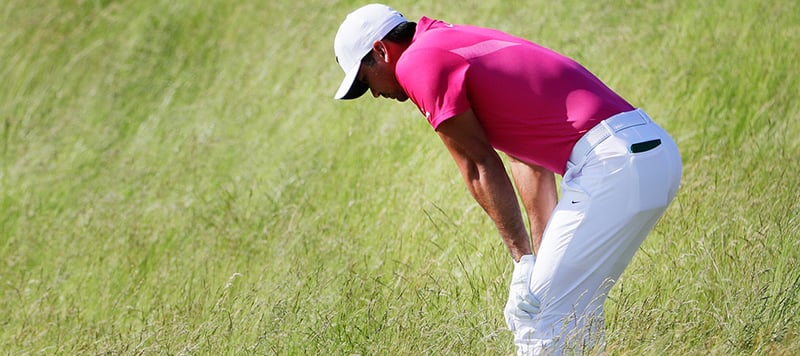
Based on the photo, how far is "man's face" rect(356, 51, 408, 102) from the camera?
4.45 metres

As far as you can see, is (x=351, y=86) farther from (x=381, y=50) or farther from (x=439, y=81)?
(x=439, y=81)

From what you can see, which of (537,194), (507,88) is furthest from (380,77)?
(537,194)

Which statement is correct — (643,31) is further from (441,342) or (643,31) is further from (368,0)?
(441,342)

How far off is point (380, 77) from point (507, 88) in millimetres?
571

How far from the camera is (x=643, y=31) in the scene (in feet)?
29.3

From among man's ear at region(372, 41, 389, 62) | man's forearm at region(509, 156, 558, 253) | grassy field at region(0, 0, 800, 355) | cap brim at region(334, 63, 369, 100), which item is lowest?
grassy field at region(0, 0, 800, 355)

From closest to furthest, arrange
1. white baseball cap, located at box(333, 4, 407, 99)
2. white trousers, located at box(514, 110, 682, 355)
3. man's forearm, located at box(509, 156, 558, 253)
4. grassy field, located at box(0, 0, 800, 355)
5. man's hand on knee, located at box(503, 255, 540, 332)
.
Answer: white trousers, located at box(514, 110, 682, 355) < man's hand on knee, located at box(503, 255, 540, 332) < white baseball cap, located at box(333, 4, 407, 99) < man's forearm, located at box(509, 156, 558, 253) < grassy field, located at box(0, 0, 800, 355)

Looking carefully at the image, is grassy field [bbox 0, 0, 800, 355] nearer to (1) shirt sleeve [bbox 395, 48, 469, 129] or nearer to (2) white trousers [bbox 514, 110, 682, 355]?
(2) white trousers [bbox 514, 110, 682, 355]

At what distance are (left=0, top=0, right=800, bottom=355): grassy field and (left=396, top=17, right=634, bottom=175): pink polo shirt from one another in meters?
0.96

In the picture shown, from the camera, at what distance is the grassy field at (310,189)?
203 inches

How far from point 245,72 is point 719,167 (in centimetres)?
510

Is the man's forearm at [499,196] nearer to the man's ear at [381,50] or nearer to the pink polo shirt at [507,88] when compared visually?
the pink polo shirt at [507,88]

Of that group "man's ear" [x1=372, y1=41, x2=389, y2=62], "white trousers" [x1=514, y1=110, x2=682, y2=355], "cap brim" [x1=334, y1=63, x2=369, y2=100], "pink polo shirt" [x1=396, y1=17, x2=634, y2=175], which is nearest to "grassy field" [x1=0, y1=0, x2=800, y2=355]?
"white trousers" [x1=514, y1=110, x2=682, y2=355]

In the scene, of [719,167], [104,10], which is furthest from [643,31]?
[104,10]
